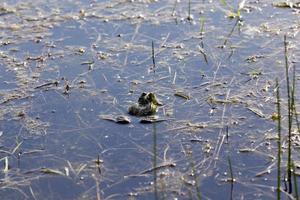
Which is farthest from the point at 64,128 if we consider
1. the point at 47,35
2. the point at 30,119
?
the point at 47,35

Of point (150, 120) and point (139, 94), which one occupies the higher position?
point (139, 94)

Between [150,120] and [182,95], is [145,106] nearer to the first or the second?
[150,120]

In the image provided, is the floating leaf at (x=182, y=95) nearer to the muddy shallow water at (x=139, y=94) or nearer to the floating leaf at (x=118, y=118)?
the muddy shallow water at (x=139, y=94)

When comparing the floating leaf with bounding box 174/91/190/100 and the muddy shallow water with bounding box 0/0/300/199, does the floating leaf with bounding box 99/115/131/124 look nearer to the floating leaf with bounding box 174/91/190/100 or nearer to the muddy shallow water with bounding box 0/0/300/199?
the muddy shallow water with bounding box 0/0/300/199

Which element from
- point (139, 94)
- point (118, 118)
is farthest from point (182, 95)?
point (118, 118)

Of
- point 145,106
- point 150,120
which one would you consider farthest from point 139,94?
point 150,120

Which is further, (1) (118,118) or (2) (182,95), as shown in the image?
(2) (182,95)
